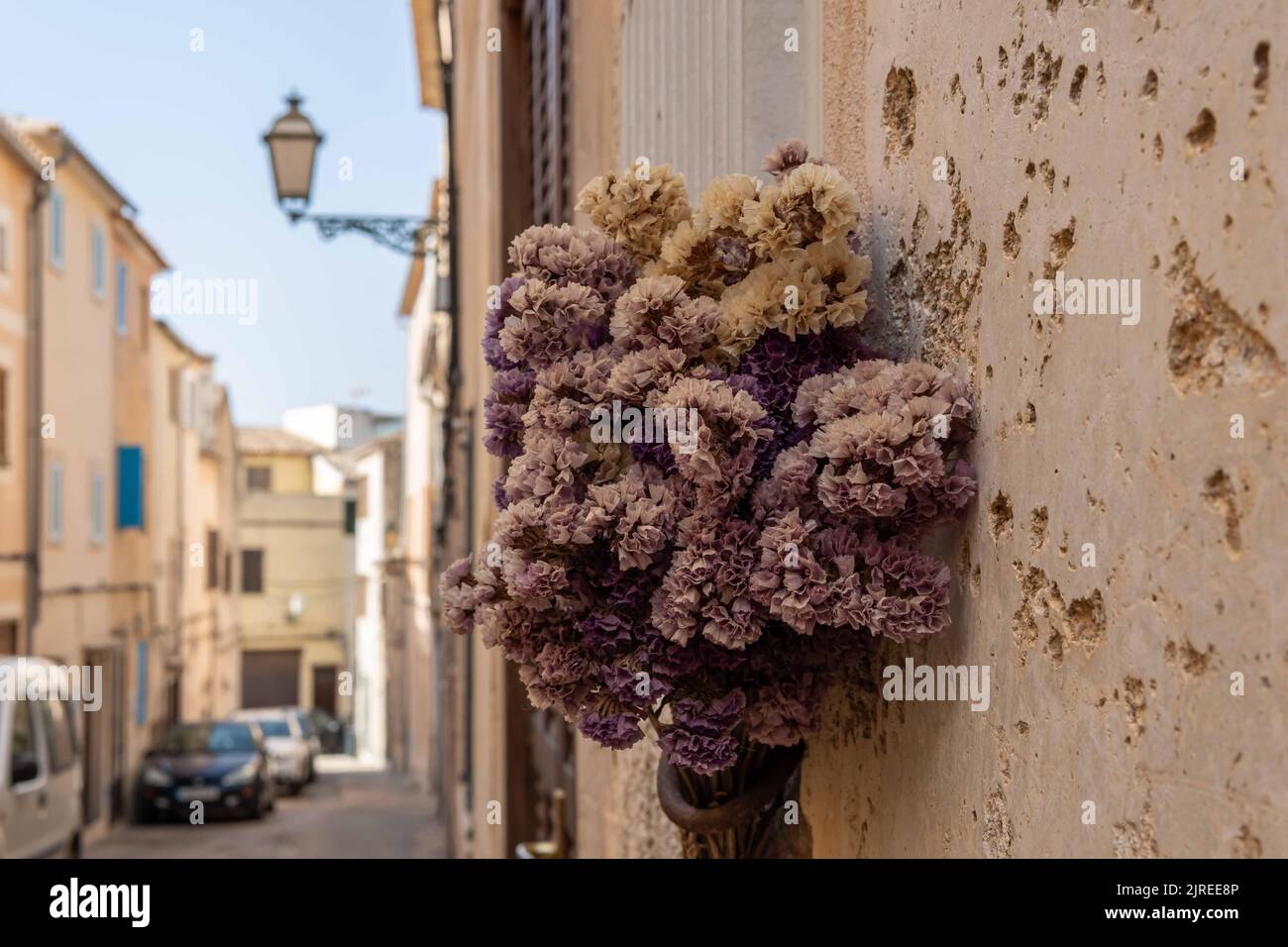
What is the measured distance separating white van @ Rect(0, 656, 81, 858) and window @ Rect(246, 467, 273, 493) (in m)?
34.7

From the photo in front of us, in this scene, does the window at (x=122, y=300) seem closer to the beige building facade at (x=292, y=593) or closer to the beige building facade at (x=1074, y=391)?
the beige building facade at (x=292, y=593)

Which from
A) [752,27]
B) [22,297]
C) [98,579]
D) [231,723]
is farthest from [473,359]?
[231,723]

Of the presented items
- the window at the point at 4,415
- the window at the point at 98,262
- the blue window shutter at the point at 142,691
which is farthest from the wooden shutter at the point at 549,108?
the blue window shutter at the point at 142,691

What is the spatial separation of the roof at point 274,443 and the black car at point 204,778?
2409cm

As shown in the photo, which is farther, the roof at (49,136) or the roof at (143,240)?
the roof at (143,240)

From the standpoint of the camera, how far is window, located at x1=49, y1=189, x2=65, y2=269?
18109 millimetres

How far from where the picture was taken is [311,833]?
2005 cm

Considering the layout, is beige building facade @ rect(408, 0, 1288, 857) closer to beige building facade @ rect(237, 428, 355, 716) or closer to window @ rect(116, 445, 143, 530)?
window @ rect(116, 445, 143, 530)

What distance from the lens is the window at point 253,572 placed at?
42.5 meters

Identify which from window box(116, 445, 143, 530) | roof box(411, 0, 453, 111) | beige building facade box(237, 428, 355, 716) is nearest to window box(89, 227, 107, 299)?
window box(116, 445, 143, 530)

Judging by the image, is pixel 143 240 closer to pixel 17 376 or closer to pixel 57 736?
pixel 17 376

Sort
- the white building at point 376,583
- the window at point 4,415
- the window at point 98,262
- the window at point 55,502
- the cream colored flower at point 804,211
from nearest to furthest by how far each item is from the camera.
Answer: the cream colored flower at point 804,211 < the window at point 4,415 < the window at point 55,502 < the window at point 98,262 < the white building at point 376,583
